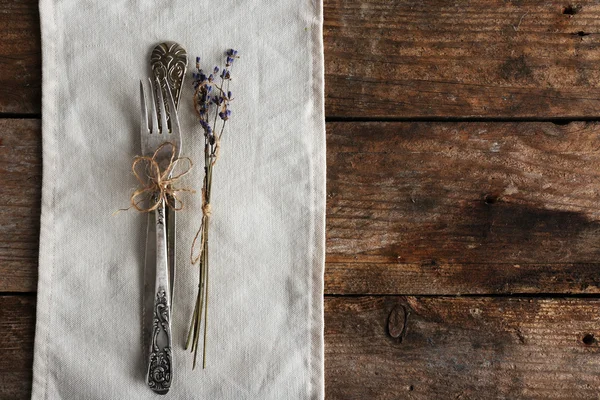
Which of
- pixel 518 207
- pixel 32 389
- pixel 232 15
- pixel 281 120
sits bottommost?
pixel 32 389

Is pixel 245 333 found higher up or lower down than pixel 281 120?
lower down

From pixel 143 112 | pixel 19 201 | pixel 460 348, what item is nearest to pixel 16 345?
pixel 19 201

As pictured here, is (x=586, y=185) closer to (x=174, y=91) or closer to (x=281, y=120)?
(x=281, y=120)

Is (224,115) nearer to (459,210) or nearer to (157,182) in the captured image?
(157,182)

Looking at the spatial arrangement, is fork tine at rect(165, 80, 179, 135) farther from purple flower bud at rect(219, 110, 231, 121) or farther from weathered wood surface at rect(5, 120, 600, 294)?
weathered wood surface at rect(5, 120, 600, 294)

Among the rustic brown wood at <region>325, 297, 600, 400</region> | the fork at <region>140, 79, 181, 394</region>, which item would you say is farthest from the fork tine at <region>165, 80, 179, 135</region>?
the rustic brown wood at <region>325, 297, 600, 400</region>

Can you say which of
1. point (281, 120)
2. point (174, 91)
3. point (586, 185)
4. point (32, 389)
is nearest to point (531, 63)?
point (586, 185)
